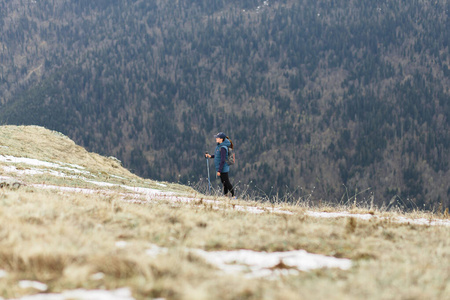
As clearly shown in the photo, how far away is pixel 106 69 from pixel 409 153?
11593 centimetres

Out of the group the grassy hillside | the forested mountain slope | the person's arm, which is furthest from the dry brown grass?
the forested mountain slope

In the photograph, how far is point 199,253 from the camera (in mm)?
5125

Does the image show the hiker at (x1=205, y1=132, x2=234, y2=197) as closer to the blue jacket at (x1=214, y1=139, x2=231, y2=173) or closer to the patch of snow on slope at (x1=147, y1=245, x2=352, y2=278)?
the blue jacket at (x1=214, y1=139, x2=231, y2=173)

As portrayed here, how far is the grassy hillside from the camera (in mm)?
3906

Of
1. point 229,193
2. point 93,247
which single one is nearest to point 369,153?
point 229,193

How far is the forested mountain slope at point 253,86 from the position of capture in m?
131

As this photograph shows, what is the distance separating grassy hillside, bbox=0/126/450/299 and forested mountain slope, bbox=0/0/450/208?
110 m

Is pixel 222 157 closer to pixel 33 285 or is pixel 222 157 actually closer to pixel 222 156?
pixel 222 156

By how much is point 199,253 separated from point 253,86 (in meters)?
159

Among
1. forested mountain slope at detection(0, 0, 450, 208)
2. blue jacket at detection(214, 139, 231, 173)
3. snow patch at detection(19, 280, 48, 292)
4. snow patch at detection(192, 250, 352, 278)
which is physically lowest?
forested mountain slope at detection(0, 0, 450, 208)

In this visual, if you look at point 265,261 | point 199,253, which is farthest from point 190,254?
point 265,261

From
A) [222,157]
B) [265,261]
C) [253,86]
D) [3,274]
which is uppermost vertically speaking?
[3,274]

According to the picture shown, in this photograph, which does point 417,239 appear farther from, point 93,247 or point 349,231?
point 93,247

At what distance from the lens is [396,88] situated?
14738cm
